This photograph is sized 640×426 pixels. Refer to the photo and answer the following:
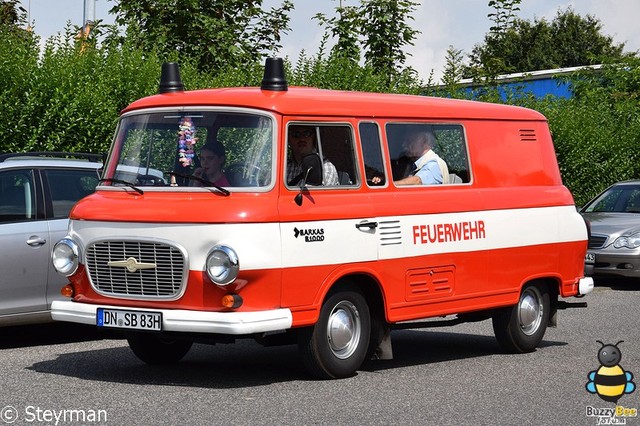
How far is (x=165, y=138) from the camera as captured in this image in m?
10.4

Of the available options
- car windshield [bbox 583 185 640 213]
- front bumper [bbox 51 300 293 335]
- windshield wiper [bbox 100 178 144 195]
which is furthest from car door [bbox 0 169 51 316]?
car windshield [bbox 583 185 640 213]

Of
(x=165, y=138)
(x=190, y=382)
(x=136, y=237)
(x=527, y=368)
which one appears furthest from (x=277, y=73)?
(x=527, y=368)

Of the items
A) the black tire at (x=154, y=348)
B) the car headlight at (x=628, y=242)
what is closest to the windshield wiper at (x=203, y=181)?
the black tire at (x=154, y=348)

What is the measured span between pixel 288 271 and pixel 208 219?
739 millimetres

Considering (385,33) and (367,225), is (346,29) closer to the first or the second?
(385,33)

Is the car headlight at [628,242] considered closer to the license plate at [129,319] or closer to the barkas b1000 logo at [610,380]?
the barkas b1000 logo at [610,380]

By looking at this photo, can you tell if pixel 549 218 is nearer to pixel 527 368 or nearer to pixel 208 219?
pixel 527 368

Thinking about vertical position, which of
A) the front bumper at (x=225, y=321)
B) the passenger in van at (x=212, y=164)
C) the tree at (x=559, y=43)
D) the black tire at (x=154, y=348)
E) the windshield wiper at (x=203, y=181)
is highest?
the tree at (x=559, y=43)

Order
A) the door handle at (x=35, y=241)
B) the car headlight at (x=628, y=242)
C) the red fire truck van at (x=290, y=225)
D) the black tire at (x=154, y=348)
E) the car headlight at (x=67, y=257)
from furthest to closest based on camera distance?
the car headlight at (x=628, y=242), the door handle at (x=35, y=241), the black tire at (x=154, y=348), the car headlight at (x=67, y=257), the red fire truck van at (x=290, y=225)

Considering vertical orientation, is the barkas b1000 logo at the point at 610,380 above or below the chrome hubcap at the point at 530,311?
below

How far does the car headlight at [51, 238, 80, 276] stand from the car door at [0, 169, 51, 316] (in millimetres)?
1397

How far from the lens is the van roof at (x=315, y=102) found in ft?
32.9

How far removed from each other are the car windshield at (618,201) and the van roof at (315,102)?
10.4m

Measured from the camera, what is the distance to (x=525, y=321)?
40.5 ft
